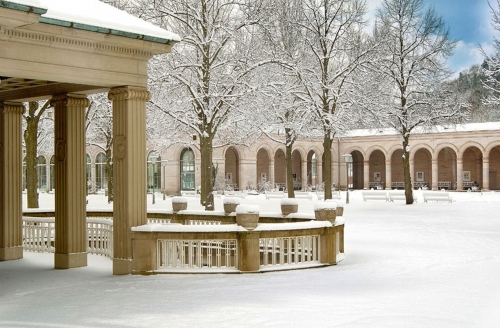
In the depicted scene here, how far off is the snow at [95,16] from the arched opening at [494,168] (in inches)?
1978

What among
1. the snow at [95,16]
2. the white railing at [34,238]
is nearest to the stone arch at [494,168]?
the white railing at [34,238]

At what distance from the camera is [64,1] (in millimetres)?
10633

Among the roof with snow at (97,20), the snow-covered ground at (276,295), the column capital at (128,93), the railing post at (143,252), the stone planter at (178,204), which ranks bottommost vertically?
the snow-covered ground at (276,295)

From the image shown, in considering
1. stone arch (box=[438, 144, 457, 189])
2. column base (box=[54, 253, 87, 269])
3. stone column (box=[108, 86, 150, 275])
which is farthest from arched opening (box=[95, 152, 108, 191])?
stone column (box=[108, 86, 150, 275])

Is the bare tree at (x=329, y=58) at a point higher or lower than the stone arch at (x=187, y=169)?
higher

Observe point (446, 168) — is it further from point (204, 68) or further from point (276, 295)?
point (276, 295)

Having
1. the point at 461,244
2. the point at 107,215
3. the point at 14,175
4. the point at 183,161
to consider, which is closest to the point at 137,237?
the point at 14,175

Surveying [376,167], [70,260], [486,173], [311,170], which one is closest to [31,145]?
[70,260]

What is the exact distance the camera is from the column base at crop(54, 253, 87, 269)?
40.6ft

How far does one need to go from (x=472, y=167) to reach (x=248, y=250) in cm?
4985

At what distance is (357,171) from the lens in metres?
63.4

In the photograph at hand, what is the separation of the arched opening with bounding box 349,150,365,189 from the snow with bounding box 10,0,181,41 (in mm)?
53656

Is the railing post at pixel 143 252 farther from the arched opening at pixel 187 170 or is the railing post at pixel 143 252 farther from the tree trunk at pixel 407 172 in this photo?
the arched opening at pixel 187 170

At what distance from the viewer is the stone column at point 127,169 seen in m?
11.3
